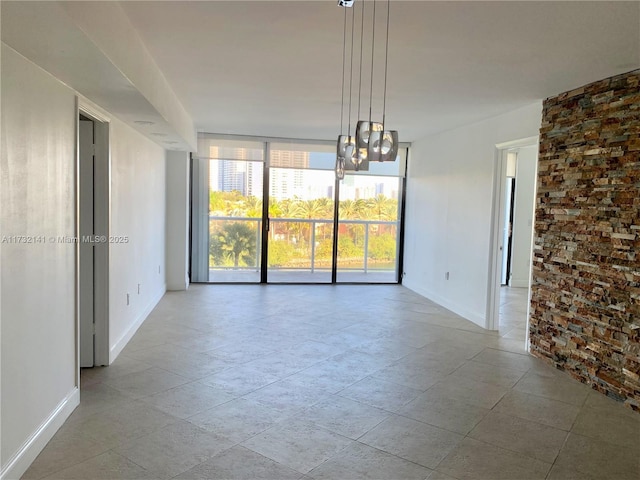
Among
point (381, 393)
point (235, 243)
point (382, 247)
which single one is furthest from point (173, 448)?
point (382, 247)

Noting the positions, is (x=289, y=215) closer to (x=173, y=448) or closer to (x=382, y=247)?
(x=382, y=247)

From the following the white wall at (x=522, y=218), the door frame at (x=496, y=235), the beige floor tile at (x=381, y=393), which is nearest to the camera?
the beige floor tile at (x=381, y=393)

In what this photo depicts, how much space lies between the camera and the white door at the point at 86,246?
3.49 metres

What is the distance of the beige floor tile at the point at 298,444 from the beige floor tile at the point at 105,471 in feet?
1.81

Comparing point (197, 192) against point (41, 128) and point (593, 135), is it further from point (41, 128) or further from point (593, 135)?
point (593, 135)

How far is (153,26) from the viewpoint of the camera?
2.62 meters

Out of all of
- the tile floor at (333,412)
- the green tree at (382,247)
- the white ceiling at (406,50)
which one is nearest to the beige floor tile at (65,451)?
the tile floor at (333,412)

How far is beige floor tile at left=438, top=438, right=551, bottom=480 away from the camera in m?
2.31

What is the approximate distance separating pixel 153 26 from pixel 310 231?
5.08m

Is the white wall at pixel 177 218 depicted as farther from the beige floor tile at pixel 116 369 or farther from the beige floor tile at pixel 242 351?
the beige floor tile at pixel 116 369

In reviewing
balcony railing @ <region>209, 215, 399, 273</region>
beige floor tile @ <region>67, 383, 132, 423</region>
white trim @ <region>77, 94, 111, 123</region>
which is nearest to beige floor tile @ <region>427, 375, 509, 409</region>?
beige floor tile @ <region>67, 383, 132, 423</region>

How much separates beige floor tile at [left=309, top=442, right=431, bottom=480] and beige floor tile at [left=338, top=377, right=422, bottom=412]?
591 mm

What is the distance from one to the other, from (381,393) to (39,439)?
208 centimetres

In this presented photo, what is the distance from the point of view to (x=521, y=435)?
2730 millimetres
